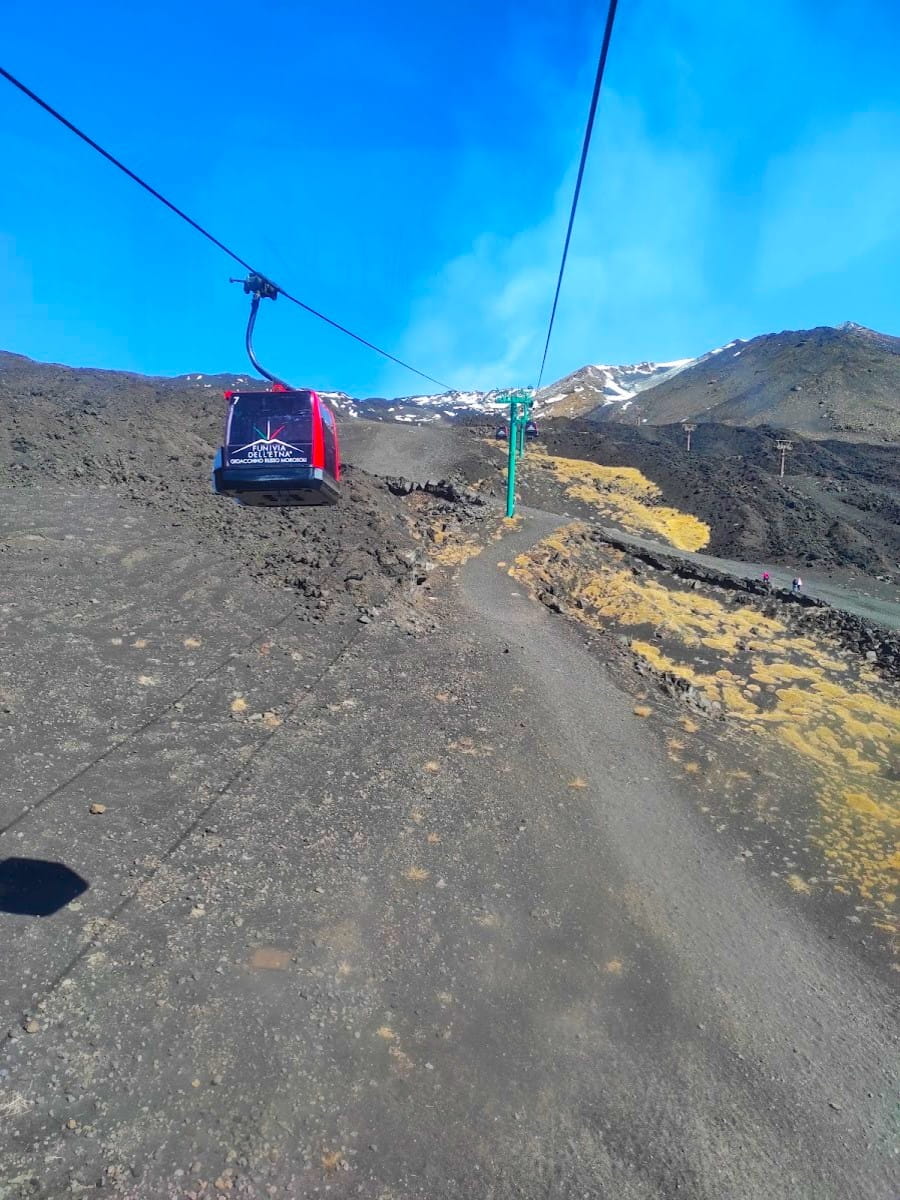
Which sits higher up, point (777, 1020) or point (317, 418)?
point (317, 418)

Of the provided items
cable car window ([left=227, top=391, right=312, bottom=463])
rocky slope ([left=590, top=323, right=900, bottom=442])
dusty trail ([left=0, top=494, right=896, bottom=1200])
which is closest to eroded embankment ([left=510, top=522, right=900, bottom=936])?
dusty trail ([left=0, top=494, right=896, bottom=1200])

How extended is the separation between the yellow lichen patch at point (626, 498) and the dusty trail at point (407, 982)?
86.2 ft

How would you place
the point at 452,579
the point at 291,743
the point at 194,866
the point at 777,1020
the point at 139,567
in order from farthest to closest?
the point at 452,579
the point at 139,567
the point at 291,743
the point at 194,866
the point at 777,1020

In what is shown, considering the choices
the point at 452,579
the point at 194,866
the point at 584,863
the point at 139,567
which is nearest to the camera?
the point at 194,866

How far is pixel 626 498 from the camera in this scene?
4319cm

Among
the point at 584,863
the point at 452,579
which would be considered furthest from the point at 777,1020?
the point at 452,579

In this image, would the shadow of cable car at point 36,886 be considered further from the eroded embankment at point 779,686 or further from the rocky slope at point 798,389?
the rocky slope at point 798,389

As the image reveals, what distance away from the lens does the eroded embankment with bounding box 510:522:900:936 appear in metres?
14.0

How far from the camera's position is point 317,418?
12781 millimetres

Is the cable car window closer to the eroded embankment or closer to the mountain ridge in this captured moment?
the eroded embankment

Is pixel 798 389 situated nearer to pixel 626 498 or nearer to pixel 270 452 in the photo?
pixel 626 498

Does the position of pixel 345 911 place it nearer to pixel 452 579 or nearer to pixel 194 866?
pixel 194 866

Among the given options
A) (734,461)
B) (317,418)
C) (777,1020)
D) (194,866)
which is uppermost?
(734,461)

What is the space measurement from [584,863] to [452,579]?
46.0 ft
